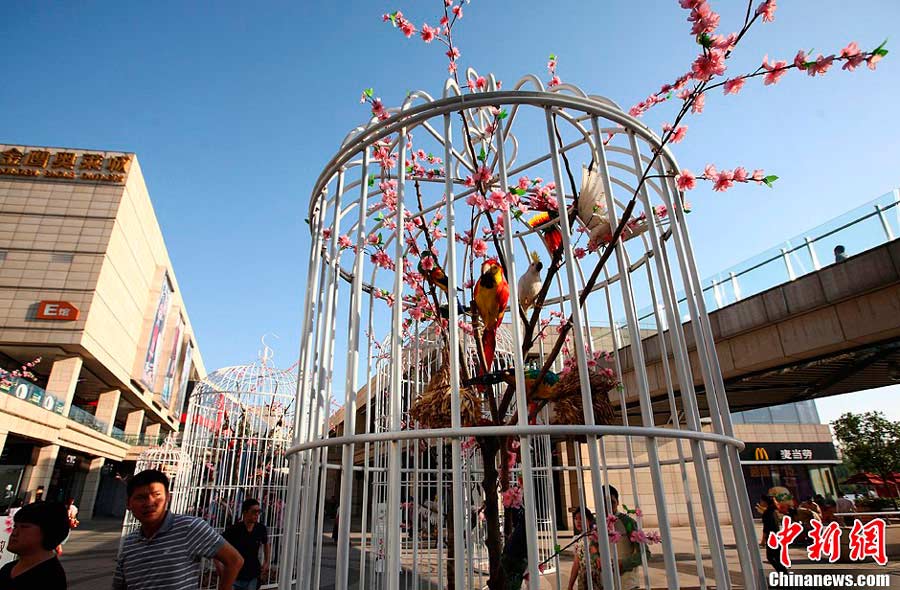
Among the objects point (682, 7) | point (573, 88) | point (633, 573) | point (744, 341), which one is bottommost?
point (633, 573)

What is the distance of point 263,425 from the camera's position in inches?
299

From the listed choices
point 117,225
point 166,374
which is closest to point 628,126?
point 117,225

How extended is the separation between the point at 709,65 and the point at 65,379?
25.8 m

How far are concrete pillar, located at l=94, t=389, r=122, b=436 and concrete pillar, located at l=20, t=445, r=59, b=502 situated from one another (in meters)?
6.16

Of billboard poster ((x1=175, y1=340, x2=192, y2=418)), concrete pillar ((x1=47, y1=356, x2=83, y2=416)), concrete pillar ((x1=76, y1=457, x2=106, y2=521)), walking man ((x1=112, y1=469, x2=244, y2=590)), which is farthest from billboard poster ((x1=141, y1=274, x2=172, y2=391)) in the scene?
walking man ((x1=112, y1=469, x2=244, y2=590))

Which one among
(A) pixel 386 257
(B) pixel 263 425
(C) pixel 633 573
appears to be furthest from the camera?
(B) pixel 263 425

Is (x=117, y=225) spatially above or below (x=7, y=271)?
above

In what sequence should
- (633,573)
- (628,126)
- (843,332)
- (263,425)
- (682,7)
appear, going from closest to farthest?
(682,7), (628,126), (633,573), (843,332), (263,425)

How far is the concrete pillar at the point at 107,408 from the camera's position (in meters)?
24.5

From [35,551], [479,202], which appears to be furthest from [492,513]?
[35,551]

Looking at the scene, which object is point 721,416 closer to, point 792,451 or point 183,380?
point 792,451

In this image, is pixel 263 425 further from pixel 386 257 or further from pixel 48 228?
pixel 48 228

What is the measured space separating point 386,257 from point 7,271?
2814 cm

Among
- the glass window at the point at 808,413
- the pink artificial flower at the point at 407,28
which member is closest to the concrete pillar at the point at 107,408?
the pink artificial flower at the point at 407,28
